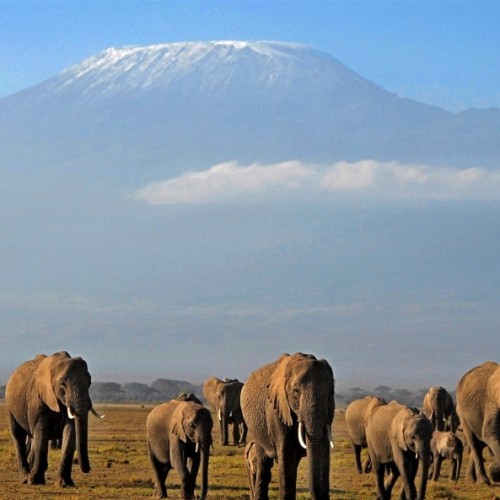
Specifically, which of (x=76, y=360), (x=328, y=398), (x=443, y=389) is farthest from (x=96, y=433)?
(x=328, y=398)

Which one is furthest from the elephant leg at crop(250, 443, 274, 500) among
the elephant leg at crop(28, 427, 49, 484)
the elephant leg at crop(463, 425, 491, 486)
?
the elephant leg at crop(463, 425, 491, 486)

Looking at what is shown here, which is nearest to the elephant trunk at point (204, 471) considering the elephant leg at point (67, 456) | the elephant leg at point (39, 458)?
the elephant leg at point (67, 456)

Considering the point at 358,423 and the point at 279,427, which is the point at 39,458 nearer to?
the point at 279,427

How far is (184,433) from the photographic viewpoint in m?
28.5

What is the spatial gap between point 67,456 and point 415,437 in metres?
8.30

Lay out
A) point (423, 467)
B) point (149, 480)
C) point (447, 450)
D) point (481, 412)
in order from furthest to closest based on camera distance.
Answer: point (447, 450) → point (481, 412) → point (149, 480) → point (423, 467)

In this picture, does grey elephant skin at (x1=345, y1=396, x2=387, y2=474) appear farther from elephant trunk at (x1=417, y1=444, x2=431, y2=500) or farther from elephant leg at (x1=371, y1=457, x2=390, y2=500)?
elephant trunk at (x1=417, y1=444, x2=431, y2=500)

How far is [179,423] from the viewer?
28750mm

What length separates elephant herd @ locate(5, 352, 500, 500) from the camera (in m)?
22.9

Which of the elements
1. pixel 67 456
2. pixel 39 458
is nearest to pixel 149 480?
pixel 39 458

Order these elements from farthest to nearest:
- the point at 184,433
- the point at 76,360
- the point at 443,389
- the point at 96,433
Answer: the point at 96,433, the point at 443,389, the point at 76,360, the point at 184,433

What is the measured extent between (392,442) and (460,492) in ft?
12.2

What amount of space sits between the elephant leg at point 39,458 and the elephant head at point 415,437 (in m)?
8.62

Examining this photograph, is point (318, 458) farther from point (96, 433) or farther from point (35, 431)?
point (96, 433)
